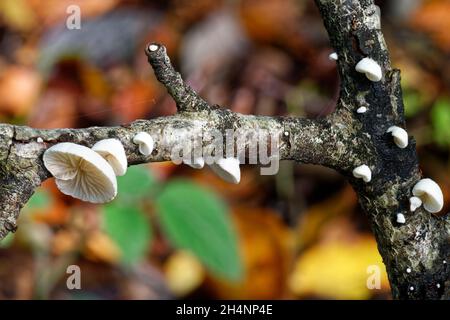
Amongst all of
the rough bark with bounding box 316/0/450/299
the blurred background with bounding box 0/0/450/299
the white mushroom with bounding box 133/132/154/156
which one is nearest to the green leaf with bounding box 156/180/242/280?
the blurred background with bounding box 0/0/450/299

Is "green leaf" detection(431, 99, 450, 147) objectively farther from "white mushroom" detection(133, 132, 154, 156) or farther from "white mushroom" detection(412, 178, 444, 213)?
"white mushroom" detection(133, 132, 154, 156)

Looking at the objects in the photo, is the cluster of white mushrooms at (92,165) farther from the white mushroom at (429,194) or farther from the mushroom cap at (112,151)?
the white mushroom at (429,194)

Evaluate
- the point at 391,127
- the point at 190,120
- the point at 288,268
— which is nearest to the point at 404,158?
the point at 391,127

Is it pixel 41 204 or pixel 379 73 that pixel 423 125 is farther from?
pixel 379 73

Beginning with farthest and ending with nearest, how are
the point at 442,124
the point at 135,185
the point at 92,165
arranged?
the point at 442,124
the point at 135,185
the point at 92,165

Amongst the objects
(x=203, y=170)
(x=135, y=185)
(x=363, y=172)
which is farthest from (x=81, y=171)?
(x=203, y=170)

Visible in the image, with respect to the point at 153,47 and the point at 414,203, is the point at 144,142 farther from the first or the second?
the point at 414,203
